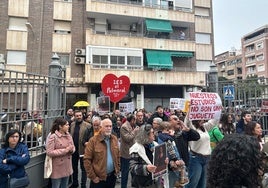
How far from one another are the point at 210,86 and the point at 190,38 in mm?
17656

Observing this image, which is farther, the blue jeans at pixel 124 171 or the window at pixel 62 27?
the window at pixel 62 27

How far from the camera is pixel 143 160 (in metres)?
3.73

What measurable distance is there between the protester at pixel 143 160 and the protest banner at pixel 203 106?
1.22 metres

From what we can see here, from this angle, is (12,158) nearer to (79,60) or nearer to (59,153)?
(59,153)

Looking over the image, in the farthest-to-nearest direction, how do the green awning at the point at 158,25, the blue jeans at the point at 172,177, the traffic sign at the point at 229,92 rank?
the green awning at the point at 158,25, the traffic sign at the point at 229,92, the blue jeans at the point at 172,177

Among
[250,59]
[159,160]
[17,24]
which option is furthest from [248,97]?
[250,59]

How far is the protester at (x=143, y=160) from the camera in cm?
362

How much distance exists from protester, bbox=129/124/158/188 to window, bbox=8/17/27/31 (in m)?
19.4

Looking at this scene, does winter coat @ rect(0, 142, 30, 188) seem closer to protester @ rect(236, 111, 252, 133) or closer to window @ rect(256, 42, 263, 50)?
protester @ rect(236, 111, 252, 133)

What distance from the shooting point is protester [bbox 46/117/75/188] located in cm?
507

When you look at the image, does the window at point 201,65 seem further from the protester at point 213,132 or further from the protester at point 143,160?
the protester at point 143,160

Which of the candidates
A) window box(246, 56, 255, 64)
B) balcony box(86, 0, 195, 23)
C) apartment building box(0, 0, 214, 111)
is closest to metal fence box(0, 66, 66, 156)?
apartment building box(0, 0, 214, 111)

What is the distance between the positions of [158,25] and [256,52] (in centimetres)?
4750

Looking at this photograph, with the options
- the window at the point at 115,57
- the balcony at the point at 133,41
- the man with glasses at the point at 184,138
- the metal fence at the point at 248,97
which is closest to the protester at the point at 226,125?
the man with glasses at the point at 184,138
